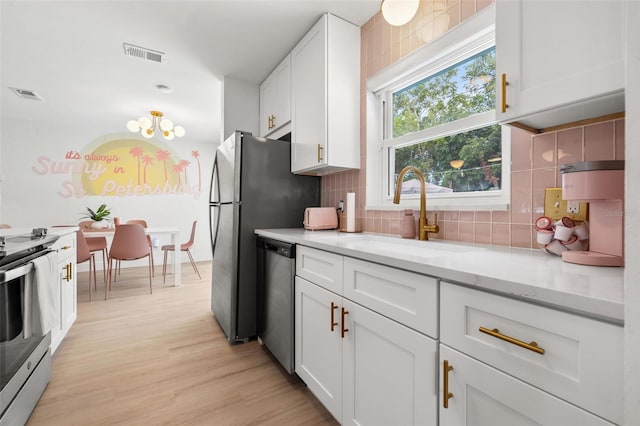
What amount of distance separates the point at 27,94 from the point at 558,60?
16.7 ft

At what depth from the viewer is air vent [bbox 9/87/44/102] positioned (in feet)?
11.1

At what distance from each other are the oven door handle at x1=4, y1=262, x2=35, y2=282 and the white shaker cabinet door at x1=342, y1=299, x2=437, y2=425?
153 cm

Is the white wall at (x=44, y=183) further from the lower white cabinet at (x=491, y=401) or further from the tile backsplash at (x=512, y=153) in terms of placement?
the lower white cabinet at (x=491, y=401)

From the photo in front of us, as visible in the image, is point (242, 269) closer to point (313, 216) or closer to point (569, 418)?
point (313, 216)

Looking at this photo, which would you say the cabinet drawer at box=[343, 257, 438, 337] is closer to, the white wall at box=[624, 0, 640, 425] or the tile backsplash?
the white wall at box=[624, 0, 640, 425]

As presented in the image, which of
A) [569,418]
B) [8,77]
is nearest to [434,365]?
[569,418]

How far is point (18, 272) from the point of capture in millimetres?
1402

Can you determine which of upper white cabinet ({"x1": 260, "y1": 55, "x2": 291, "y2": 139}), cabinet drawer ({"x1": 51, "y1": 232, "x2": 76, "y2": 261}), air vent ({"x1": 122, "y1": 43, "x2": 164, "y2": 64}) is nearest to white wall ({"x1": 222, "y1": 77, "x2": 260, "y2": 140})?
upper white cabinet ({"x1": 260, "y1": 55, "x2": 291, "y2": 139})

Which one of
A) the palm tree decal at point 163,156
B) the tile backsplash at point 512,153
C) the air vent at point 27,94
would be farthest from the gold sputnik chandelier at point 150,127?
the tile backsplash at point 512,153

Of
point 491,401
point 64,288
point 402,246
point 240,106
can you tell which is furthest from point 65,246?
point 491,401

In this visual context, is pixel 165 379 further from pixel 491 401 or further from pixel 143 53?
pixel 143 53

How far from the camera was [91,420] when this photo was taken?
146 centimetres

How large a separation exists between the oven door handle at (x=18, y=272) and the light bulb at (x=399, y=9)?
2172mm

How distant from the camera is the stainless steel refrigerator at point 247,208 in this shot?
2.23 m
